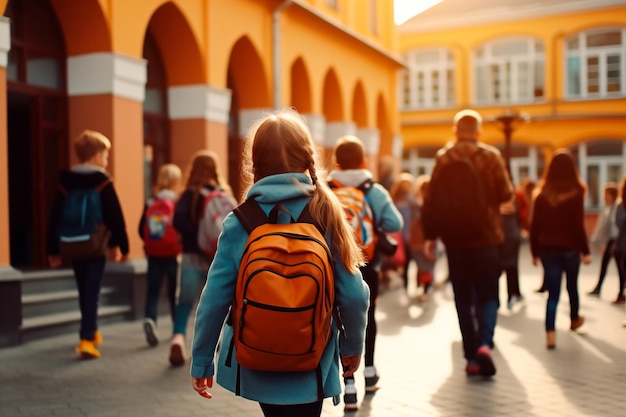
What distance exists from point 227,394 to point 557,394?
2.43 meters

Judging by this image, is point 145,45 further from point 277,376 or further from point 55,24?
point 277,376

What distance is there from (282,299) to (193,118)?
10685mm

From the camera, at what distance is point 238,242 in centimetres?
323

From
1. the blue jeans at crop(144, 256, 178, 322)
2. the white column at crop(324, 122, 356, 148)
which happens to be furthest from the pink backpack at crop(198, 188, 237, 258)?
the white column at crop(324, 122, 356, 148)

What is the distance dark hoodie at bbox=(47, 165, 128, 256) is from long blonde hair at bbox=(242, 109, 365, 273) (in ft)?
15.2

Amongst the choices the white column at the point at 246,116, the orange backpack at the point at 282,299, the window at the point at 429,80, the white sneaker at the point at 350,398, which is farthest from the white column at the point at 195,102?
the window at the point at 429,80

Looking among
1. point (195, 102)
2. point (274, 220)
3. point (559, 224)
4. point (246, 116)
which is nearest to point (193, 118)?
point (195, 102)

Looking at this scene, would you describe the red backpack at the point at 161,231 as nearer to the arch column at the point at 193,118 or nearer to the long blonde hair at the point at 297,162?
the arch column at the point at 193,118

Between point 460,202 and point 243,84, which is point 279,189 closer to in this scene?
point 460,202

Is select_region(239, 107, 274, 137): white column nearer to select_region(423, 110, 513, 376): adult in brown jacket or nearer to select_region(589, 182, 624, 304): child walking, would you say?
select_region(589, 182, 624, 304): child walking

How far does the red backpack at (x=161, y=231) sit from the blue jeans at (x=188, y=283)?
896mm

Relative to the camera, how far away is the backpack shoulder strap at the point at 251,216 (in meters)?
3.20

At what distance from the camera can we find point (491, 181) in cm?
688

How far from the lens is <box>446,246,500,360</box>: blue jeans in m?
6.84
